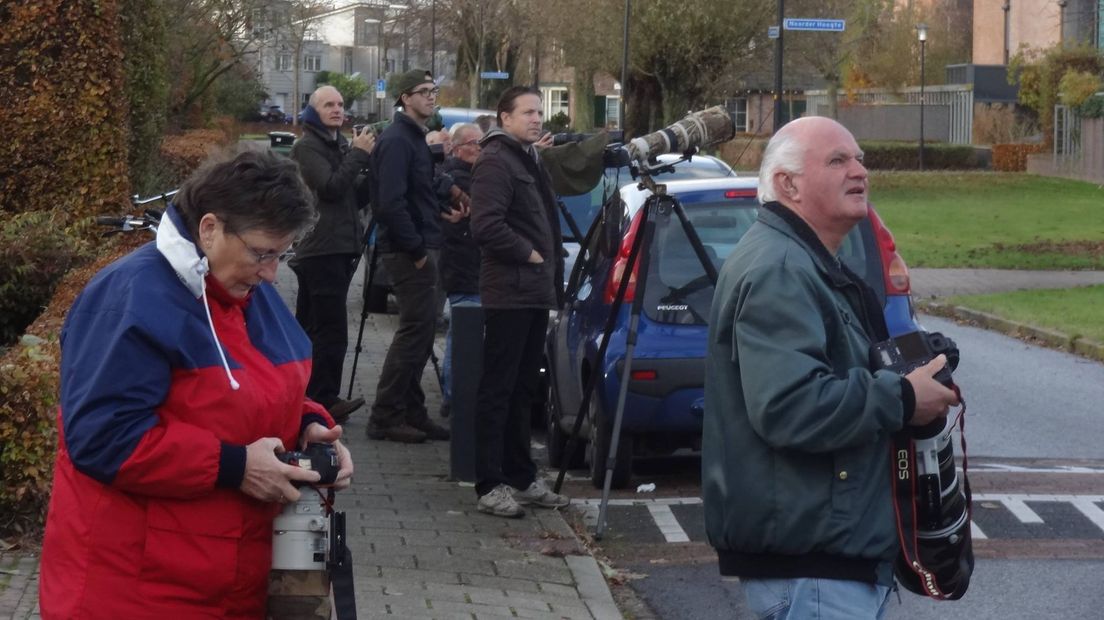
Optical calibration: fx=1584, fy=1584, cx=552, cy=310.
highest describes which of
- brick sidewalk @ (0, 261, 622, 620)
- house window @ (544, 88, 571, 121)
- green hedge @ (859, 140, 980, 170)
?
house window @ (544, 88, 571, 121)

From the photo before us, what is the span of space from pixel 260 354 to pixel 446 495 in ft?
15.5

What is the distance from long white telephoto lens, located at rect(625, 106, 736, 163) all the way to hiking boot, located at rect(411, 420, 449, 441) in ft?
8.48

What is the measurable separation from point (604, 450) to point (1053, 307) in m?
9.69

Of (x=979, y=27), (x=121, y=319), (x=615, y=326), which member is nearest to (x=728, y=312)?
(x=121, y=319)

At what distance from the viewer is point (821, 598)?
10.8 feet

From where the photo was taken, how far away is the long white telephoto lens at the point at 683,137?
289 inches

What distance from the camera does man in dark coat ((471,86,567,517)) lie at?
733 centimetres

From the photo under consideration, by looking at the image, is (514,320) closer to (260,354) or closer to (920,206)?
(260,354)

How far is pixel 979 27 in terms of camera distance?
79188 millimetres

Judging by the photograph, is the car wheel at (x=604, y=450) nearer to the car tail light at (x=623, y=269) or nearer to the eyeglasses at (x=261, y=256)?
the car tail light at (x=623, y=269)

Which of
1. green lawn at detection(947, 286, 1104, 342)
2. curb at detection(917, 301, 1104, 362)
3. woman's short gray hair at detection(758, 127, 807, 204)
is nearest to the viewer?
woman's short gray hair at detection(758, 127, 807, 204)

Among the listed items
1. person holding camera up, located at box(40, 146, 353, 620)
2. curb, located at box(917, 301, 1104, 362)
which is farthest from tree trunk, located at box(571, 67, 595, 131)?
person holding camera up, located at box(40, 146, 353, 620)

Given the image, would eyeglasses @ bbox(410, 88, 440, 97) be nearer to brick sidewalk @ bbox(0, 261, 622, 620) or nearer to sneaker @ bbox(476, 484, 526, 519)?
brick sidewalk @ bbox(0, 261, 622, 620)

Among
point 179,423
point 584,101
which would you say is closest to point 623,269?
point 179,423
